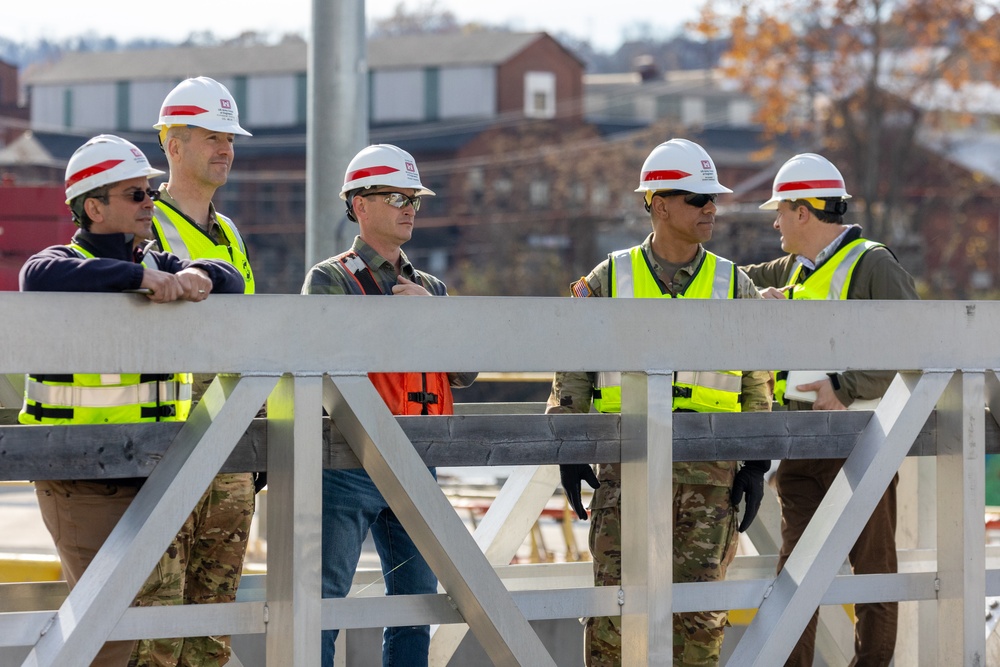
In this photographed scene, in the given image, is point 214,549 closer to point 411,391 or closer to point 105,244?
point 411,391

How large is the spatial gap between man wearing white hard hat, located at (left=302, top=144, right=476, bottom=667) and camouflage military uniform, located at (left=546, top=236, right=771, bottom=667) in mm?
415

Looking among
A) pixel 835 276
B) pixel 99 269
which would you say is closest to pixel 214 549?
pixel 99 269

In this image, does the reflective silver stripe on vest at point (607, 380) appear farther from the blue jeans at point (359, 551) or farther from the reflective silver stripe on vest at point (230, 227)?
the reflective silver stripe on vest at point (230, 227)

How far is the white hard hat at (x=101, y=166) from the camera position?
12.7 feet

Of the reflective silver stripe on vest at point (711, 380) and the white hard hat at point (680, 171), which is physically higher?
the white hard hat at point (680, 171)

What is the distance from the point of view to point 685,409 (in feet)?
14.8

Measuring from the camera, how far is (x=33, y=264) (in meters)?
3.59

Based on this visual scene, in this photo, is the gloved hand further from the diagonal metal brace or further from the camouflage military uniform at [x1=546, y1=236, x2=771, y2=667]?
the diagonal metal brace

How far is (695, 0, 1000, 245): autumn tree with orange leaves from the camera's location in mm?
29953

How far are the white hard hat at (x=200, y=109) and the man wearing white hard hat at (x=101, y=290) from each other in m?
0.64

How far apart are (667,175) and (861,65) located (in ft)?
95.1

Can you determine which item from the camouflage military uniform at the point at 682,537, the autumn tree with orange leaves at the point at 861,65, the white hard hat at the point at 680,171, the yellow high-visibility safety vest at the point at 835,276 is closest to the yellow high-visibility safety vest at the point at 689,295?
the camouflage military uniform at the point at 682,537

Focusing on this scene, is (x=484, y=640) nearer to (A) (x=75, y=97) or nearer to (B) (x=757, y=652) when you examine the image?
(B) (x=757, y=652)

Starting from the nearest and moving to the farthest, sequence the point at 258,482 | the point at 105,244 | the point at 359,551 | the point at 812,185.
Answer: the point at 105,244 < the point at 258,482 < the point at 359,551 < the point at 812,185
